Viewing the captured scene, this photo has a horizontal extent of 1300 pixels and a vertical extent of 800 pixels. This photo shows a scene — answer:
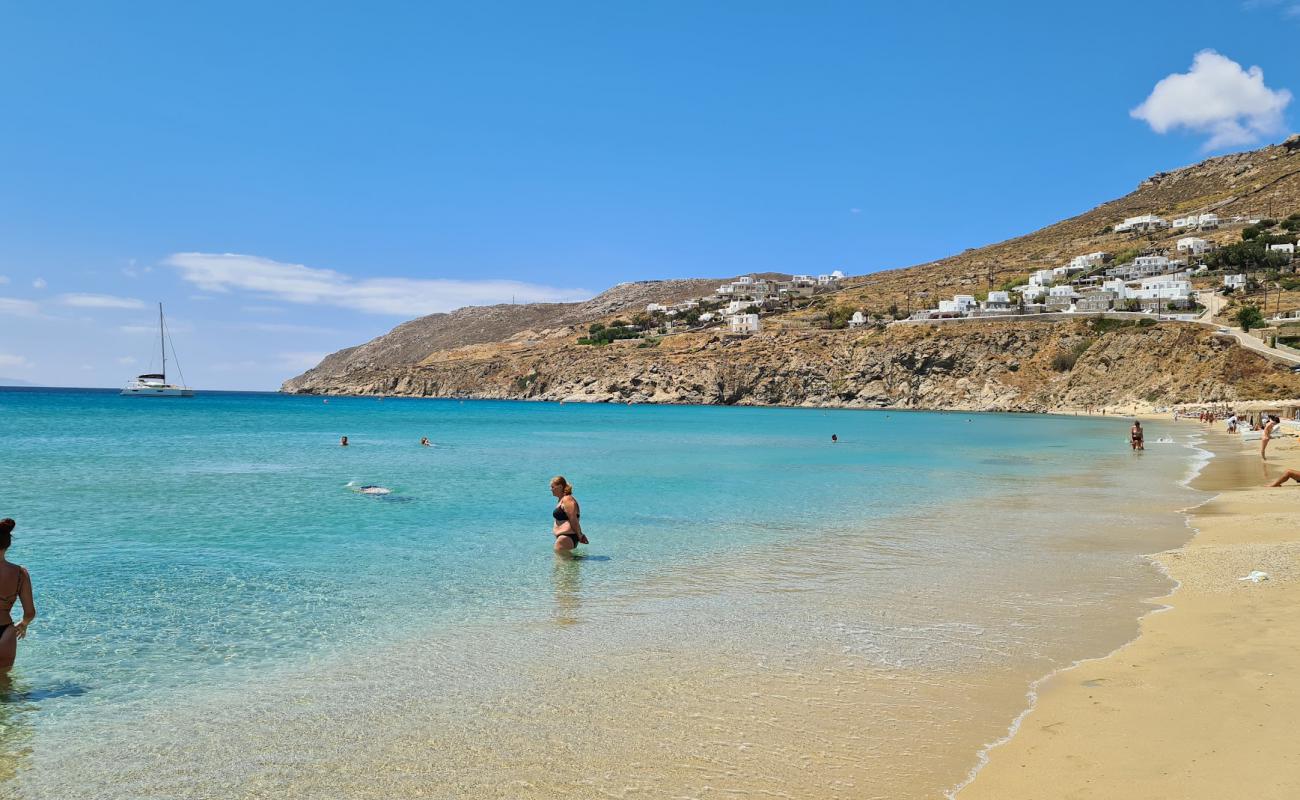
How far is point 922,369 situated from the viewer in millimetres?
109188

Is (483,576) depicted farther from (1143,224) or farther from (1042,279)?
(1143,224)

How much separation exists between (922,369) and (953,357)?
442 cm

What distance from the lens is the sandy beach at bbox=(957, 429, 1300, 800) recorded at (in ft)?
16.3

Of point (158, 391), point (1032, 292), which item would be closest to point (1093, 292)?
point (1032, 292)

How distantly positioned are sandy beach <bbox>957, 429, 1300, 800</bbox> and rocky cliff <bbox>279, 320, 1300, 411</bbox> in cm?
7642

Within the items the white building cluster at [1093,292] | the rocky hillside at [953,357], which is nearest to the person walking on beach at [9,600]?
the rocky hillside at [953,357]

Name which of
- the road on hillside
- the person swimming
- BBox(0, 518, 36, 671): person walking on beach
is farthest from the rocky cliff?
BBox(0, 518, 36, 671): person walking on beach

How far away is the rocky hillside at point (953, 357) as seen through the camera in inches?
3386

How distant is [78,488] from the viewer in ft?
76.4

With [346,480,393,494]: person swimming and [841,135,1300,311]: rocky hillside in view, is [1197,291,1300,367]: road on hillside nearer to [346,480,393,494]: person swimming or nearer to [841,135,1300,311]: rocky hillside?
[841,135,1300,311]: rocky hillside

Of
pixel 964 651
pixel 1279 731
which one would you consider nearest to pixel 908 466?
pixel 964 651

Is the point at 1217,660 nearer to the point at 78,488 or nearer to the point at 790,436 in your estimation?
the point at 78,488

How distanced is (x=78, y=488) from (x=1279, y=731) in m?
27.2

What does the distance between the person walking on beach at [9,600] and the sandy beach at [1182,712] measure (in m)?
7.98
